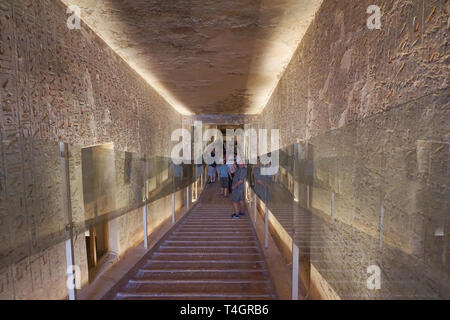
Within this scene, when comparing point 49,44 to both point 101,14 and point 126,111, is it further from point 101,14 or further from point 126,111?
point 126,111

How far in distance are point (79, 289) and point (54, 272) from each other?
50 centimetres

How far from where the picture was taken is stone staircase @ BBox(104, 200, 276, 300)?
2420mm

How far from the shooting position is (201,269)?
2957 millimetres

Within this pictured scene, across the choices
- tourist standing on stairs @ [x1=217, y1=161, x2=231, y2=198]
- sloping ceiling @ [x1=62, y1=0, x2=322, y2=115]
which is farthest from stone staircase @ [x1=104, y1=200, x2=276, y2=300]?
tourist standing on stairs @ [x1=217, y1=161, x2=231, y2=198]

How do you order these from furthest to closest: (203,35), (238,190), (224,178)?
1. (224,178)
2. (238,190)
3. (203,35)

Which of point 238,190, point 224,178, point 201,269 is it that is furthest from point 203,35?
point 224,178

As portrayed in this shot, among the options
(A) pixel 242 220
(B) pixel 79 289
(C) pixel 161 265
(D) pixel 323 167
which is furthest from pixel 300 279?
(A) pixel 242 220

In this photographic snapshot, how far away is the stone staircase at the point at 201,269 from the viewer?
7.94ft

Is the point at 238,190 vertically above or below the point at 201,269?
above

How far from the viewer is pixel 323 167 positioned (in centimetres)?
180

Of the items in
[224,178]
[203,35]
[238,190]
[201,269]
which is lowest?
[201,269]

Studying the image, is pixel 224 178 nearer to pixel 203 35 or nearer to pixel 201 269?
pixel 201 269

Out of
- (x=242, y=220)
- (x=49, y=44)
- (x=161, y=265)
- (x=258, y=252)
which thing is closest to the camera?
(x=49, y=44)

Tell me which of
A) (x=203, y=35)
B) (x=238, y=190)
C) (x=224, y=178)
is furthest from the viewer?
(x=224, y=178)
